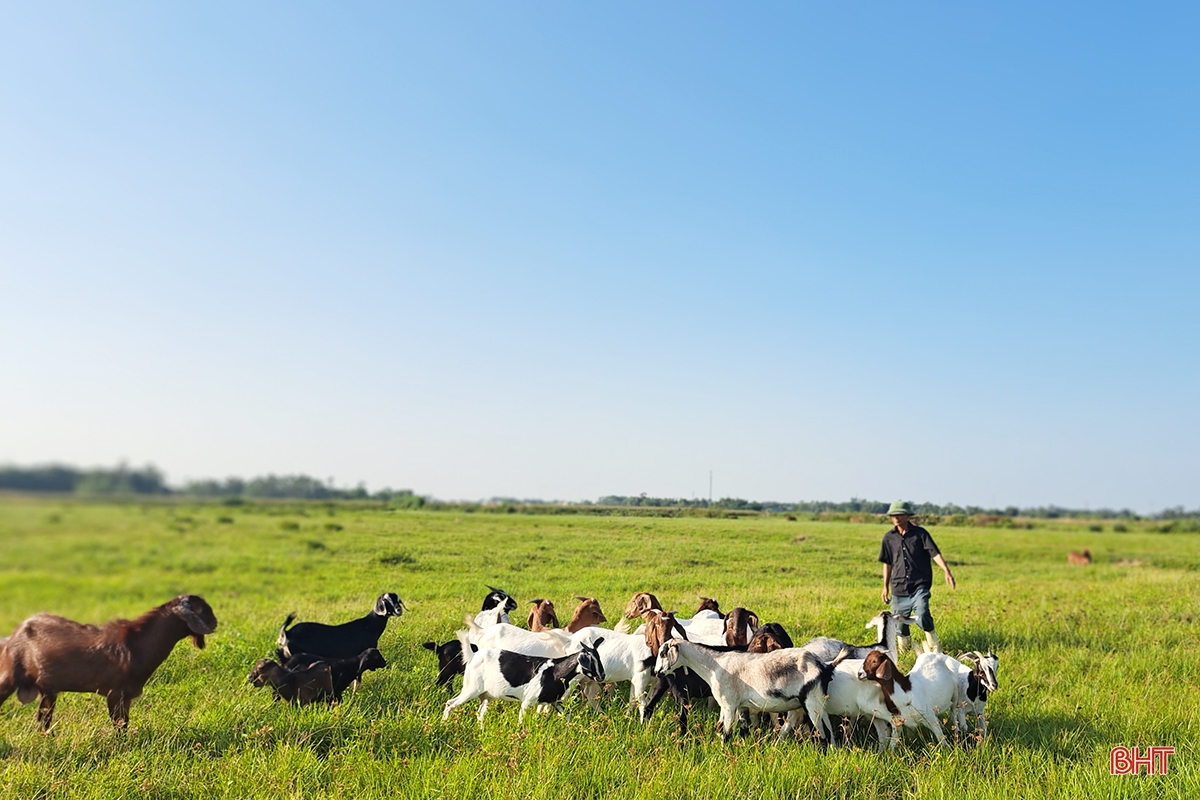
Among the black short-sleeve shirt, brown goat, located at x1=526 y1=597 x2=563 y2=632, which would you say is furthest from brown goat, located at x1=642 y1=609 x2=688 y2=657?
the black short-sleeve shirt

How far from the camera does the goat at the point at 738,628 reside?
323 inches

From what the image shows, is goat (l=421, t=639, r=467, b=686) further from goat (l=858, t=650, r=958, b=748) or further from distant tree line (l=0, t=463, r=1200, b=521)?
goat (l=858, t=650, r=958, b=748)

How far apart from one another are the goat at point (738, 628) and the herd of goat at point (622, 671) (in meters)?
0.01

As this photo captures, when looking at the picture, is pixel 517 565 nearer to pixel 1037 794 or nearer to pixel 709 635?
pixel 709 635

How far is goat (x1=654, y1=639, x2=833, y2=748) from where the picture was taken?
6.67 m

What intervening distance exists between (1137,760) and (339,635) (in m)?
8.90

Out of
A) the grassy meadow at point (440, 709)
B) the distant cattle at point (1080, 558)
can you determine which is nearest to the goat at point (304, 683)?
the grassy meadow at point (440, 709)

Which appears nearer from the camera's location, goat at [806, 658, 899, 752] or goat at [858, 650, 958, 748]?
goat at [858, 650, 958, 748]

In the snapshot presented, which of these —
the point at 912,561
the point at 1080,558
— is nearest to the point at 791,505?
the point at 912,561

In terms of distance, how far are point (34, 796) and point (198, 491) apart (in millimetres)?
3470

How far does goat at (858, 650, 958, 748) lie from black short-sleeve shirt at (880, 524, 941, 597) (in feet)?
11.5

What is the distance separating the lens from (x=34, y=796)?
209 inches

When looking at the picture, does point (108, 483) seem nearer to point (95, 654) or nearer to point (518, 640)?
point (95, 654)

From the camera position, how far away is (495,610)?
31.6 ft
